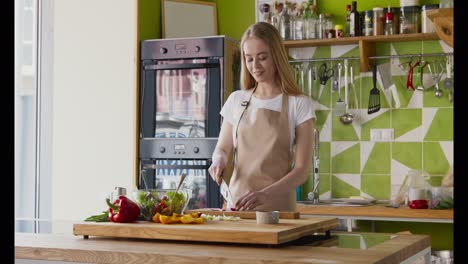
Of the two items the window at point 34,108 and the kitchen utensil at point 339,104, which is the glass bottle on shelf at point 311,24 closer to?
the kitchen utensil at point 339,104

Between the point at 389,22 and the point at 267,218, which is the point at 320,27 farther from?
the point at 267,218

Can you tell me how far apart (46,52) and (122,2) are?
733 millimetres

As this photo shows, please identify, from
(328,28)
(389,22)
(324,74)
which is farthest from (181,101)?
(389,22)

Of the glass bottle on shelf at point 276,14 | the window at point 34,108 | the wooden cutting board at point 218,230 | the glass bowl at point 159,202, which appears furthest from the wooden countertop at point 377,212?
the glass bowl at point 159,202

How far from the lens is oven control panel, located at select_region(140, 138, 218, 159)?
4695mm

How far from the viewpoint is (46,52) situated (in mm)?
5199

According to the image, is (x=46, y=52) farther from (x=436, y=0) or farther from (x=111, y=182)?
(x=436, y=0)

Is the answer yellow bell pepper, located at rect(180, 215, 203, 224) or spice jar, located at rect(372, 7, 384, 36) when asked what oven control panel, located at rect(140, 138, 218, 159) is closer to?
spice jar, located at rect(372, 7, 384, 36)

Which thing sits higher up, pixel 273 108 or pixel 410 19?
pixel 410 19

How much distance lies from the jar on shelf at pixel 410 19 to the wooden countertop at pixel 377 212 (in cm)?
116

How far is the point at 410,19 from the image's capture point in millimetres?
4621

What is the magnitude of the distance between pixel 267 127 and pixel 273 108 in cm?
8

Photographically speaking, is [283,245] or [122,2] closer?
[283,245]
